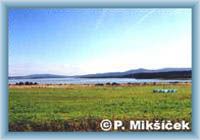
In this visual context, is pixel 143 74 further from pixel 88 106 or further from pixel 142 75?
pixel 88 106

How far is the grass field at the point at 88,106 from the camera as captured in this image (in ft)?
16.1

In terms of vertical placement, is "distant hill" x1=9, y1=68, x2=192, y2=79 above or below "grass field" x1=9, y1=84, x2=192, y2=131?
above

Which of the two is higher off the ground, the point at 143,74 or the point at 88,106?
the point at 143,74

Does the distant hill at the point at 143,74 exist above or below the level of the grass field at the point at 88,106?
above

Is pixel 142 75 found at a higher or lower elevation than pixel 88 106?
higher

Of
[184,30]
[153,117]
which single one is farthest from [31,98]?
[184,30]

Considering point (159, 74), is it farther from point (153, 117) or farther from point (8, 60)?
point (8, 60)

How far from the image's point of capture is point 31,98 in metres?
4.98

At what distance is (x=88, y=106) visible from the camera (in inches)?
195

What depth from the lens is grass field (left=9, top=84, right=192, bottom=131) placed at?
4910mm

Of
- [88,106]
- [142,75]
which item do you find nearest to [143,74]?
[142,75]

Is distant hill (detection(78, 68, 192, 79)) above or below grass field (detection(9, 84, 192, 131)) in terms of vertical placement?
above

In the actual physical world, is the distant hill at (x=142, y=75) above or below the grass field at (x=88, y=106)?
above
